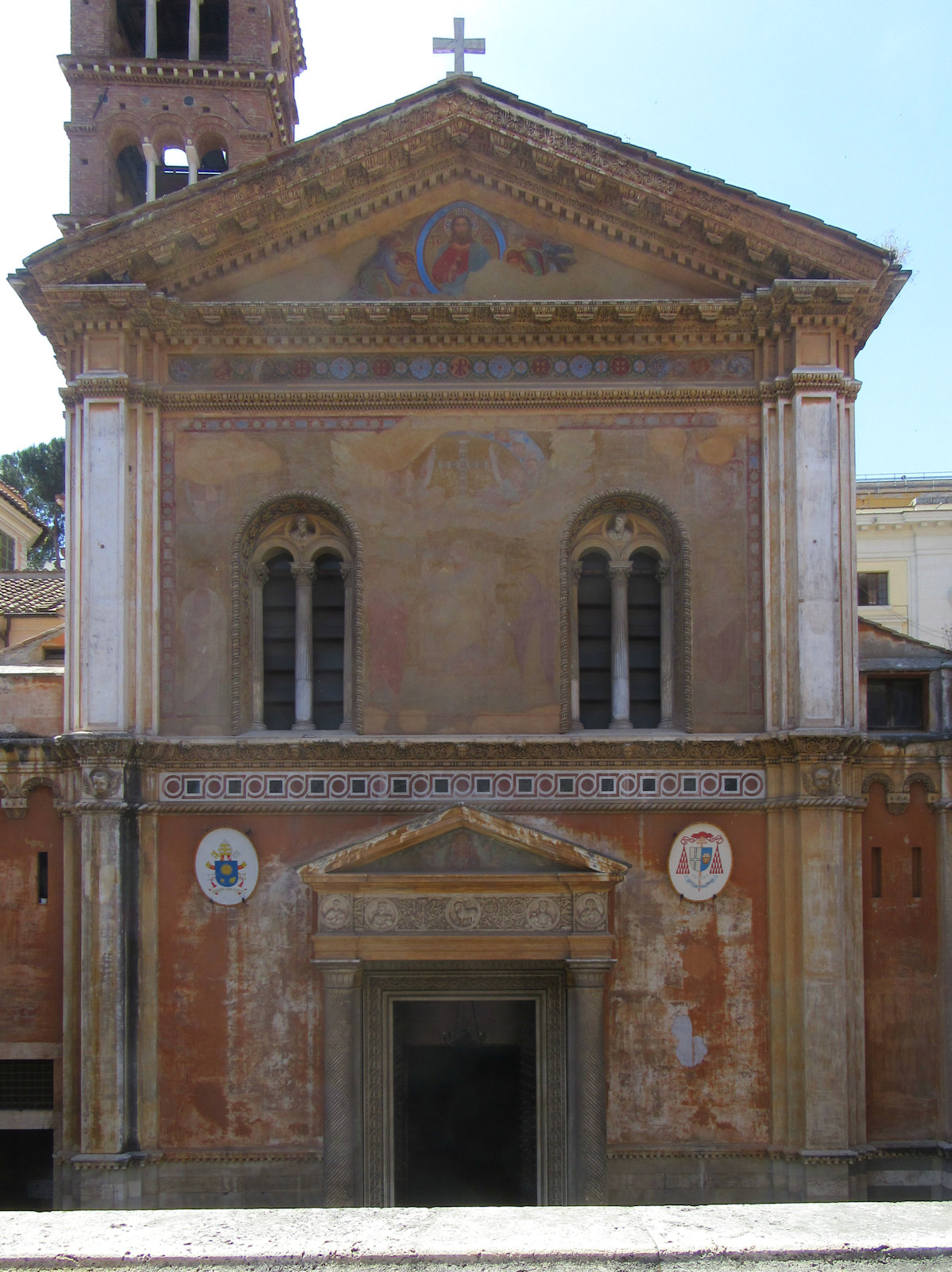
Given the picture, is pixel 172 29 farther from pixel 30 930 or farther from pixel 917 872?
pixel 917 872

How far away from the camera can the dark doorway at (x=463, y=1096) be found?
15594 mm

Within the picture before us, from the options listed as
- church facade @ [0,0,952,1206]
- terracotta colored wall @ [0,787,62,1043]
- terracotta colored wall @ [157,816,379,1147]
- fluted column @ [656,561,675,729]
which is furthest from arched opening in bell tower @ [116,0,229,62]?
terracotta colored wall @ [157,816,379,1147]

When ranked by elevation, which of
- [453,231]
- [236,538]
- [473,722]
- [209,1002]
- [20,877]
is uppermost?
[453,231]

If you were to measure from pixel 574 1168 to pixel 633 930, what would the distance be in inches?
105

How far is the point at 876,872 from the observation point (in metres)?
15.5

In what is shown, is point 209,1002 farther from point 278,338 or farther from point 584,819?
point 278,338

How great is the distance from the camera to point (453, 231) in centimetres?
1605

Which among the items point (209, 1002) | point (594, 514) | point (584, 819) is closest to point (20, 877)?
point (209, 1002)

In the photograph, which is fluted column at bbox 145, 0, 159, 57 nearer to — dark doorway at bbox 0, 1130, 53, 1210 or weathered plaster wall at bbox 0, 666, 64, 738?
weathered plaster wall at bbox 0, 666, 64, 738

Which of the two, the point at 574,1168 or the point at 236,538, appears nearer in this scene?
the point at 574,1168

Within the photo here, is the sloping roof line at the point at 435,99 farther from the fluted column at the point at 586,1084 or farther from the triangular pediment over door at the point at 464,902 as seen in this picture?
the fluted column at the point at 586,1084

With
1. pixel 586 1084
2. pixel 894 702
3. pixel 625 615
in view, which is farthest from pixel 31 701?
pixel 894 702

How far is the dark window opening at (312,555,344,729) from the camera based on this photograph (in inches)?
630

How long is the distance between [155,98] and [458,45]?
15131 mm
